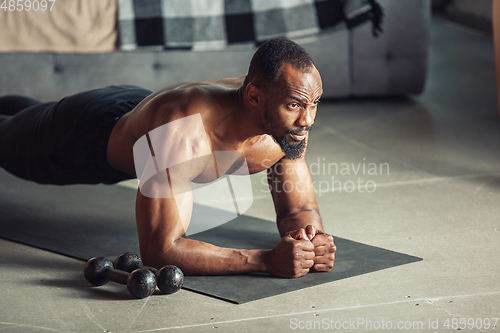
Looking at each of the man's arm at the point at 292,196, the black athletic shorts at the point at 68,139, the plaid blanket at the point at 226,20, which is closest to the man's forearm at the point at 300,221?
the man's arm at the point at 292,196

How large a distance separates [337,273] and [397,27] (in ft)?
8.87

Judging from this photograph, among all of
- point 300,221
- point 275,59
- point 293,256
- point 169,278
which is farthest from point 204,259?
point 275,59

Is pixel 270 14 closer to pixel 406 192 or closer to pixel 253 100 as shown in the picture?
pixel 406 192

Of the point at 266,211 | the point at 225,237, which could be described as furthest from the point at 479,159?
the point at 225,237

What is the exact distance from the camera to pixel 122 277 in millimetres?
A: 1652

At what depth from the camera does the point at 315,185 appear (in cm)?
274

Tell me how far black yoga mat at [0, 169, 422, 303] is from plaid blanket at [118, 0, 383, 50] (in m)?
1.45

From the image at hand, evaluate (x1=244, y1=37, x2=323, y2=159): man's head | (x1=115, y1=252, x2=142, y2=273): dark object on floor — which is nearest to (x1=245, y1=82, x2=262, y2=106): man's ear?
(x1=244, y1=37, x2=323, y2=159): man's head

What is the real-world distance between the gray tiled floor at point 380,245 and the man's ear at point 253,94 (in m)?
0.54

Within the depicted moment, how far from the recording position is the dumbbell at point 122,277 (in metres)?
1.58

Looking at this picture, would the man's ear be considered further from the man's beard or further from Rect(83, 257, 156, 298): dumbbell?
Rect(83, 257, 156, 298): dumbbell

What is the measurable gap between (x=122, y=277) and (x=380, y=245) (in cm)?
85

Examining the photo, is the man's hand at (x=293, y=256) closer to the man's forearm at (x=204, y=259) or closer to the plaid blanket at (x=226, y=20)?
the man's forearm at (x=204, y=259)

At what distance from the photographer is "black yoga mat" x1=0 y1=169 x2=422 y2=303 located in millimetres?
1691
